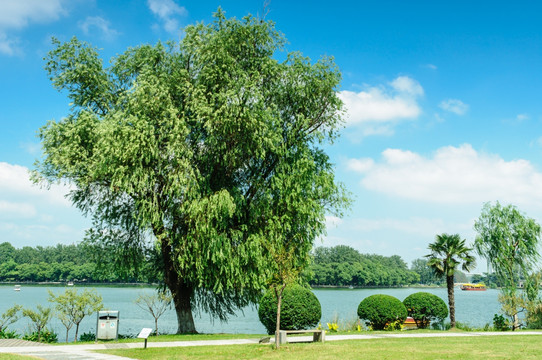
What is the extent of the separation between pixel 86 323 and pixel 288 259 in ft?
76.7

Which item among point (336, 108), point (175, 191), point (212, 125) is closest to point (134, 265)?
point (175, 191)

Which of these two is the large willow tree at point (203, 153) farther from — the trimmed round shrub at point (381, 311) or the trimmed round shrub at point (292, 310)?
the trimmed round shrub at point (381, 311)

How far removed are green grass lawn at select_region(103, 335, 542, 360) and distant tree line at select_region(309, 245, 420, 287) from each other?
94.8m

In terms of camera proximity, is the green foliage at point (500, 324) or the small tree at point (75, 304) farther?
the green foliage at point (500, 324)

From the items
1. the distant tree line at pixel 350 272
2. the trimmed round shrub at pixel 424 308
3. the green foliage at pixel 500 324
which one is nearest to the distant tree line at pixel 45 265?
the distant tree line at pixel 350 272

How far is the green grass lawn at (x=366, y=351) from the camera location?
12484 millimetres

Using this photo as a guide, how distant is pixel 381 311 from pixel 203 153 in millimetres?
11757

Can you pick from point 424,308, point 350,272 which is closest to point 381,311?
point 424,308

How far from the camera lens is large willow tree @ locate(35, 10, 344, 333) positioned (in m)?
18.1

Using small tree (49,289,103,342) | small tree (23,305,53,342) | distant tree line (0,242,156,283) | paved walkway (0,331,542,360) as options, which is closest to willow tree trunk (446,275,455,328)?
paved walkway (0,331,542,360)

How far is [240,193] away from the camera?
19688 mm

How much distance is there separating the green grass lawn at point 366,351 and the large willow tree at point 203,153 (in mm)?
4086

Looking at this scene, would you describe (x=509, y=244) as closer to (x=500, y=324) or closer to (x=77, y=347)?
(x=500, y=324)

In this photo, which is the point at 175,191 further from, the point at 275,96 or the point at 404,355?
the point at 404,355
